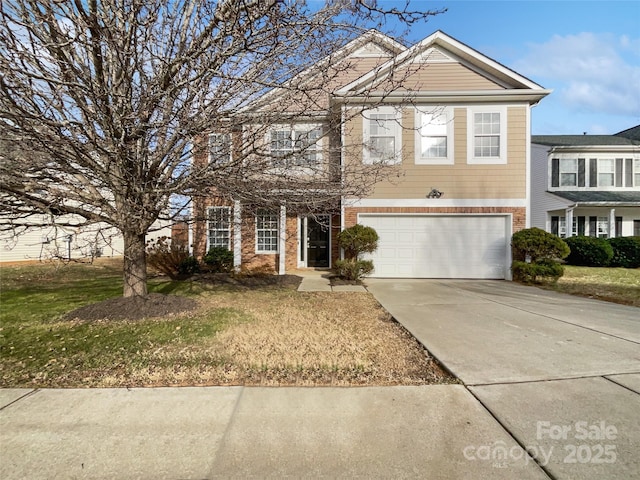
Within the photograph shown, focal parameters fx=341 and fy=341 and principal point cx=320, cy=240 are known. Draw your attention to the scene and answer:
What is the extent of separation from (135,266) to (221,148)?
108 inches

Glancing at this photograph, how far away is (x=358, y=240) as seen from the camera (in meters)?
10.5

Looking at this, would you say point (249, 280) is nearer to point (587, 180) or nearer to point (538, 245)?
point (538, 245)

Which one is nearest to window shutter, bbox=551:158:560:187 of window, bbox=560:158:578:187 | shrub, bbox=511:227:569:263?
window, bbox=560:158:578:187

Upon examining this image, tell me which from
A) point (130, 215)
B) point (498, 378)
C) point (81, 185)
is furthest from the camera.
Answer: point (81, 185)

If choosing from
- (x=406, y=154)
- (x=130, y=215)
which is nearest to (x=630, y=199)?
(x=406, y=154)

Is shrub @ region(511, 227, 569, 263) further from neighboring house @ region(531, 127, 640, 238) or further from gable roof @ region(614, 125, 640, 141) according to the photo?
gable roof @ region(614, 125, 640, 141)

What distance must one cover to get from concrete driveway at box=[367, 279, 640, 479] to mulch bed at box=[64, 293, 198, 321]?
13.6 feet

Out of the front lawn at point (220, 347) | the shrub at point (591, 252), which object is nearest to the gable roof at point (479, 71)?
the front lawn at point (220, 347)

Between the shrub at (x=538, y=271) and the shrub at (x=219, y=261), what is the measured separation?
936 cm

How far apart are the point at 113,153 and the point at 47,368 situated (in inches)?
110

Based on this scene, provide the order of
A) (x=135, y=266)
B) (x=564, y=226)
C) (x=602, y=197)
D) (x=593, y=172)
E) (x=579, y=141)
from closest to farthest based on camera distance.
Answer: (x=135, y=266) → (x=602, y=197) → (x=564, y=226) → (x=593, y=172) → (x=579, y=141)

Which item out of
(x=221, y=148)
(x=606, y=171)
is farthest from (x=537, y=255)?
(x=606, y=171)

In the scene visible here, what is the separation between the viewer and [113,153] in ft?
15.5

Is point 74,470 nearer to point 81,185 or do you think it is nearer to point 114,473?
point 114,473
